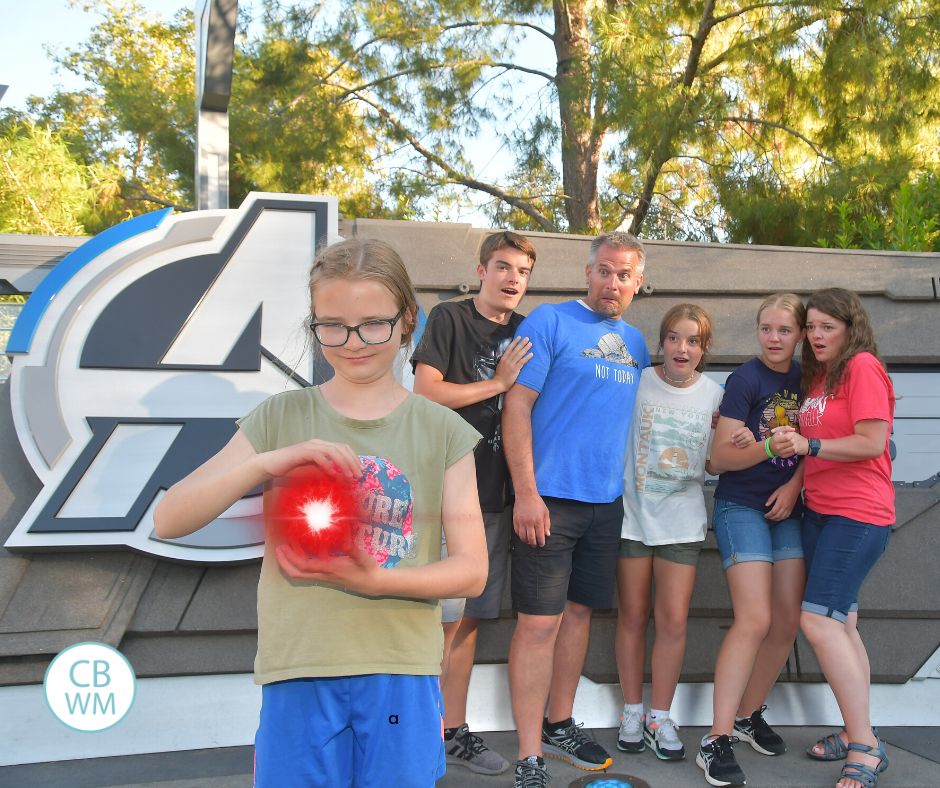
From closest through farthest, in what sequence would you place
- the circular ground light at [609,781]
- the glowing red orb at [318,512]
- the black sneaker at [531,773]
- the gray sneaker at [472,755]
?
the glowing red orb at [318,512] < the black sneaker at [531,773] < the circular ground light at [609,781] < the gray sneaker at [472,755]

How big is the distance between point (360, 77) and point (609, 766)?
6463 mm

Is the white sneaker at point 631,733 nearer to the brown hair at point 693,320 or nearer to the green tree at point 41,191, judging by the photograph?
the brown hair at point 693,320

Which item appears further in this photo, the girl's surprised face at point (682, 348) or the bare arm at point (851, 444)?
the girl's surprised face at point (682, 348)

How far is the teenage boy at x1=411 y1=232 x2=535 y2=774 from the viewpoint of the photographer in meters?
3.03

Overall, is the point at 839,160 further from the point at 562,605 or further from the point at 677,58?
the point at 562,605

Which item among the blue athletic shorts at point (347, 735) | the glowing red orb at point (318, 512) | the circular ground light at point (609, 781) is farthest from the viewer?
the circular ground light at point (609, 781)

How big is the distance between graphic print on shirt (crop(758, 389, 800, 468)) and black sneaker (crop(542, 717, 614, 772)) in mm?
1206

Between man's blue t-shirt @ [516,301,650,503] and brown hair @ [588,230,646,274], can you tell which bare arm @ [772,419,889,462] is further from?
brown hair @ [588,230,646,274]

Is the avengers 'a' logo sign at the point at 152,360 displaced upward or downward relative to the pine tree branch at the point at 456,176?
downward

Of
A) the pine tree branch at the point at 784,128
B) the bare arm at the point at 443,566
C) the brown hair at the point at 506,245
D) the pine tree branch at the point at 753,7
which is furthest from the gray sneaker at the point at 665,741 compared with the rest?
the pine tree branch at the point at 753,7

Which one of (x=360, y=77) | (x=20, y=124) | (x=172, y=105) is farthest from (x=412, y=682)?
(x=20, y=124)

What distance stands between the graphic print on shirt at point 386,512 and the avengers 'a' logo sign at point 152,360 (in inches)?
77.1

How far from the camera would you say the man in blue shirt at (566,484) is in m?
2.96

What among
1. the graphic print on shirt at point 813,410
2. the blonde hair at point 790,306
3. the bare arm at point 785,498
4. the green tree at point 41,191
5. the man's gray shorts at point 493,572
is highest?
the green tree at point 41,191
